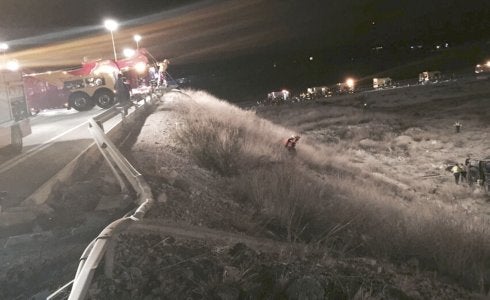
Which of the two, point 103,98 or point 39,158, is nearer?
point 39,158

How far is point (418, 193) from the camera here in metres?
17.5

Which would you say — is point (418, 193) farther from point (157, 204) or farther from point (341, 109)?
point (341, 109)

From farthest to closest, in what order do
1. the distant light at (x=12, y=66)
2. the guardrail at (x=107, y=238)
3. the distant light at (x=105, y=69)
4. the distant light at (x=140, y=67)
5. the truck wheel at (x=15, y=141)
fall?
the distant light at (x=140, y=67) → the distant light at (x=105, y=69) → the distant light at (x=12, y=66) → the truck wheel at (x=15, y=141) → the guardrail at (x=107, y=238)

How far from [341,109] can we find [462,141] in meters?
17.0

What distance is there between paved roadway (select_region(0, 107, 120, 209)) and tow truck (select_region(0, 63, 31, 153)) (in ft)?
1.35

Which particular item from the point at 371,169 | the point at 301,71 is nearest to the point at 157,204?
the point at 371,169

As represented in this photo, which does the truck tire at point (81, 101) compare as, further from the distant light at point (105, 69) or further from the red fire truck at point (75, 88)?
the distant light at point (105, 69)

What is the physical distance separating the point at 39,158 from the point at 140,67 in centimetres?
1516

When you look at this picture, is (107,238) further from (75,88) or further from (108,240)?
(75,88)

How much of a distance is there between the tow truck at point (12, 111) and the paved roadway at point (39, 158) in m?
0.41

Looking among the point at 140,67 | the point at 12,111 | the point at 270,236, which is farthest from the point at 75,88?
the point at 270,236

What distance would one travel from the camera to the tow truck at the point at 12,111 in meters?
12.1

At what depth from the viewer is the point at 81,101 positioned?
2416 cm

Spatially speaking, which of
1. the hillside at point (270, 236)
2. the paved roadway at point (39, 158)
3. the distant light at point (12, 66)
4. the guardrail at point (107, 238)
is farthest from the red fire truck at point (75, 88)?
the guardrail at point (107, 238)
